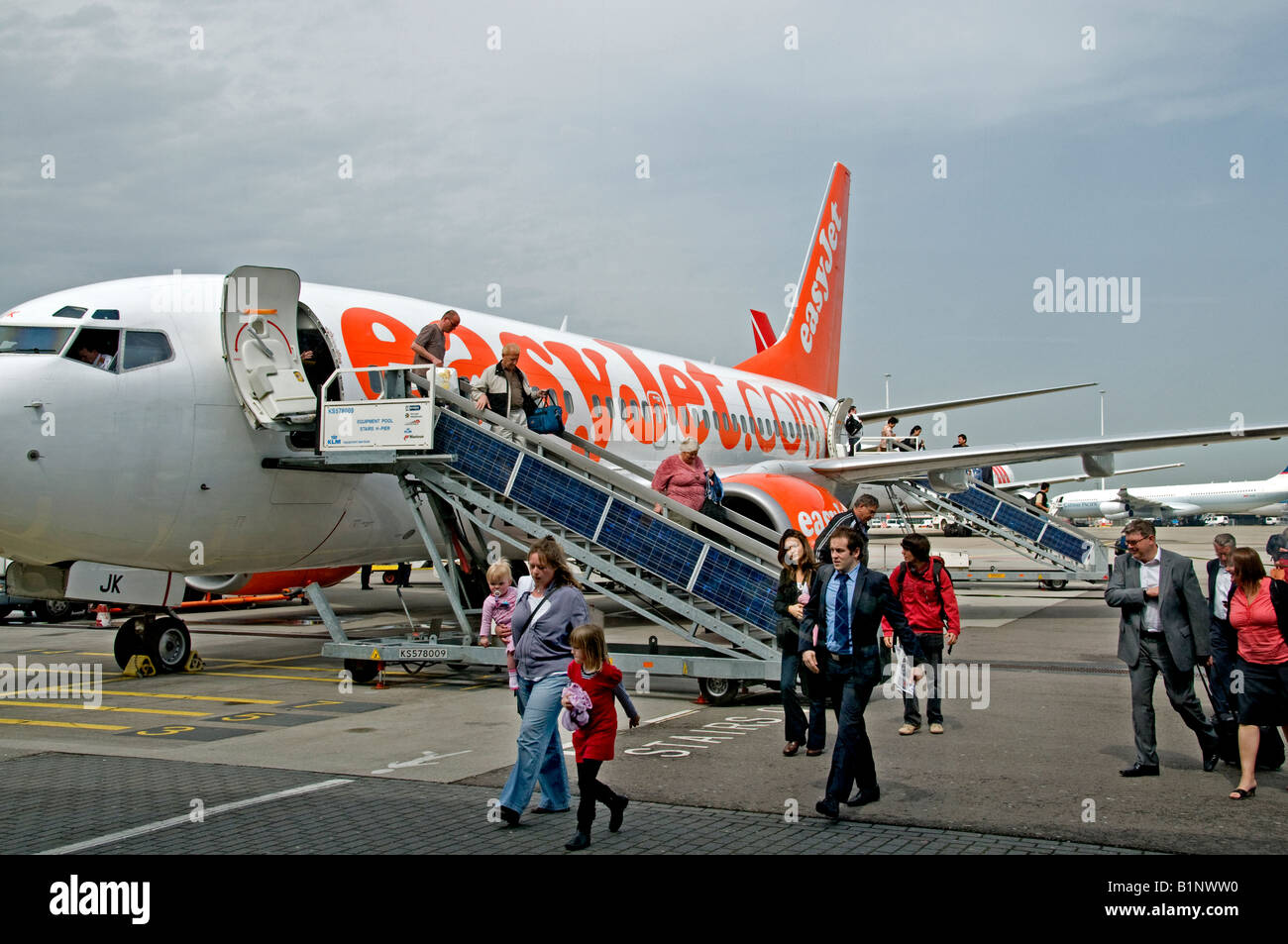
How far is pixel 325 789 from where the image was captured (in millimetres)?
6820

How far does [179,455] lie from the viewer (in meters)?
10.0

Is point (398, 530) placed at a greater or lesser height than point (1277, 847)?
greater

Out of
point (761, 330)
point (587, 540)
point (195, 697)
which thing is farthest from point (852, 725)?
point (761, 330)

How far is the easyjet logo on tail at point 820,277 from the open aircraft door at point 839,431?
1982 mm

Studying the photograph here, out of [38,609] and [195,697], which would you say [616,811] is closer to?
[195,697]

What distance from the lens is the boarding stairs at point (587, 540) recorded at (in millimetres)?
10047

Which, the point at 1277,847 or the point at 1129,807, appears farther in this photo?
the point at 1129,807

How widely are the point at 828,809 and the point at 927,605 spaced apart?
3261 millimetres

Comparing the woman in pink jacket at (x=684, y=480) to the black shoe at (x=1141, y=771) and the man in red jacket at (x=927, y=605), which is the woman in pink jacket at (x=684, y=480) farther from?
the black shoe at (x=1141, y=771)

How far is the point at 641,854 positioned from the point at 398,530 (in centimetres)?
762

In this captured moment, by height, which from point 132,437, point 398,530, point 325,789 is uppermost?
point 132,437
